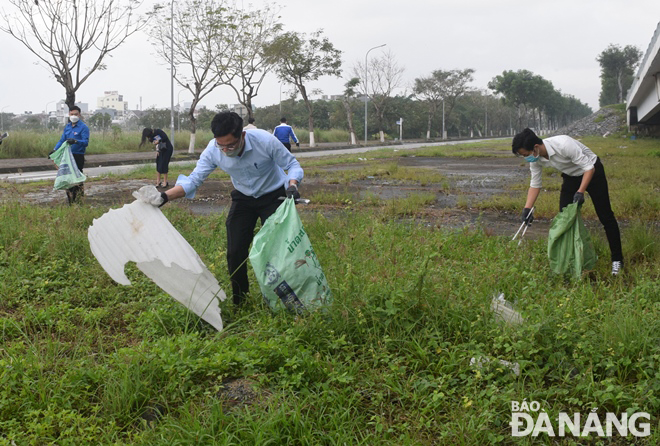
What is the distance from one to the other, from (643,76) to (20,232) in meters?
22.3

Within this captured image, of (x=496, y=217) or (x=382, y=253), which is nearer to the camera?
(x=382, y=253)

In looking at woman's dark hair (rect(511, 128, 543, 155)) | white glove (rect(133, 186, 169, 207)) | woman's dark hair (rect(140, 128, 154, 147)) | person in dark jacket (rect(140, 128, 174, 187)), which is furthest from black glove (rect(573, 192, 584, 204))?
woman's dark hair (rect(140, 128, 154, 147))

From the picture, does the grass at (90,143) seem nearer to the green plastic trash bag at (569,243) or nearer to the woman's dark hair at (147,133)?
the woman's dark hair at (147,133)

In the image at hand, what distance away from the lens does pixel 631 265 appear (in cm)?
534

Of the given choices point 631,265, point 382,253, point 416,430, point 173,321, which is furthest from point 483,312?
point 631,265

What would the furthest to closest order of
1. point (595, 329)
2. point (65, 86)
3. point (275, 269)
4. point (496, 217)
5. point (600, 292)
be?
point (65, 86) → point (496, 217) → point (600, 292) → point (275, 269) → point (595, 329)

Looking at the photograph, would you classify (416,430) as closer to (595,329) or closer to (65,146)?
(595,329)

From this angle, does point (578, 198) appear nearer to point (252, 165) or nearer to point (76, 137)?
point (252, 165)

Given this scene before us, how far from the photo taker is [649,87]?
27188 millimetres

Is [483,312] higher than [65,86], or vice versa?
[65,86]

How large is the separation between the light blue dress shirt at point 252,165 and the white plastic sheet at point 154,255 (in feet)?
1.37

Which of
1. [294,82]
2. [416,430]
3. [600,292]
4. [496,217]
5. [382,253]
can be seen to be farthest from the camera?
[294,82]

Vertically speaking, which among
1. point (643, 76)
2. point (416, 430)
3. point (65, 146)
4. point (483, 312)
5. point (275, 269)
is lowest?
point (416, 430)

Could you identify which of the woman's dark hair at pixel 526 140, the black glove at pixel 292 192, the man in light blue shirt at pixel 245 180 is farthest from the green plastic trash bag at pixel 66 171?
the woman's dark hair at pixel 526 140
